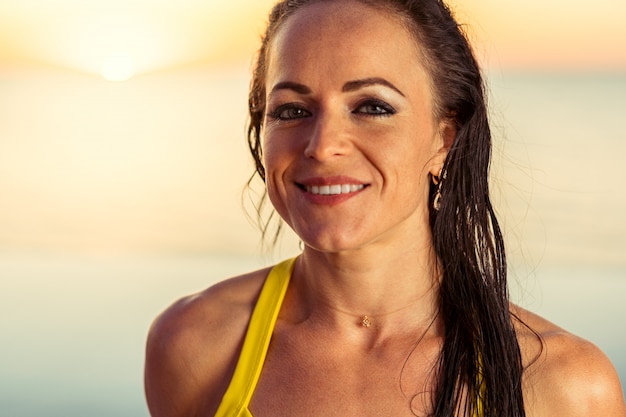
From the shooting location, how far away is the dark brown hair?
2.23m

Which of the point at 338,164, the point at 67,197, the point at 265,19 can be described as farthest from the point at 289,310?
the point at 67,197

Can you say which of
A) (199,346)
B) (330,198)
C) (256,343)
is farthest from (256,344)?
(330,198)

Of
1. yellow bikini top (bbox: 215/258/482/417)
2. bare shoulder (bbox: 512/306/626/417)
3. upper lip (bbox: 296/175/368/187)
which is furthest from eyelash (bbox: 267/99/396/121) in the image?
bare shoulder (bbox: 512/306/626/417)

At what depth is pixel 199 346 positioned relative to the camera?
248 cm

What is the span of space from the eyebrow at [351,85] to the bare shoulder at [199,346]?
22.7 inches

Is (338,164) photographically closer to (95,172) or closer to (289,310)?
(289,310)

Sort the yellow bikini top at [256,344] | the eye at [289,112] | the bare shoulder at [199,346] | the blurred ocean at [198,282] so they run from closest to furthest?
the eye at [289,112]
the yellow bikini top at [256,344]
the bare shoulder at [199,346]
the blurred ocean at [198,282]

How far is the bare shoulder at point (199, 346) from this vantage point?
2.46 metres

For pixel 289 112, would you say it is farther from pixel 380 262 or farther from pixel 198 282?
pixel 198 282

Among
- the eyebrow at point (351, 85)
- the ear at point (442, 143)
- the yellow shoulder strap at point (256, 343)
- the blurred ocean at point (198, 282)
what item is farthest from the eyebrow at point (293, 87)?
the blurred ocean at point (198, 282)

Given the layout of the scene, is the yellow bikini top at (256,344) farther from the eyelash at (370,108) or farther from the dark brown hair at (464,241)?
the eyelash at (370,108)

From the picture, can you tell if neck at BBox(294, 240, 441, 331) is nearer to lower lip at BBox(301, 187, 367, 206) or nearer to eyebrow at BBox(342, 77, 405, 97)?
lower lip at BBox(301, 187, 367, 206)

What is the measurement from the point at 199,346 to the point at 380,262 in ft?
1.76

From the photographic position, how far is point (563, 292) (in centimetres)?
575
